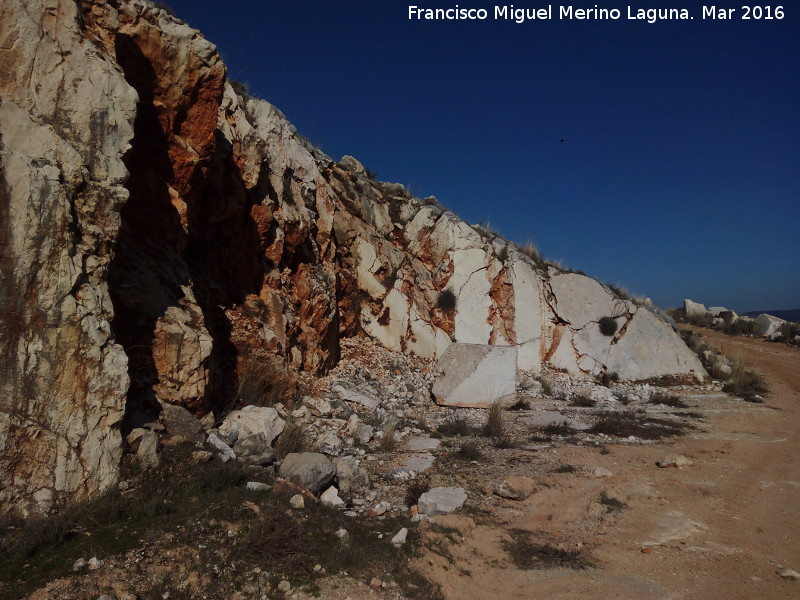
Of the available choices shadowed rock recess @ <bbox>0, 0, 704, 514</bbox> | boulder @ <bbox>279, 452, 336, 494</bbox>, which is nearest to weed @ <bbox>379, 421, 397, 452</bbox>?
boulder @ <bbox>279, 452, 336, 494</bbox>

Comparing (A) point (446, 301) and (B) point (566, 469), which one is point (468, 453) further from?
(A) point (446, 301)

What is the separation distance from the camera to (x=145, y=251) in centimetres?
637

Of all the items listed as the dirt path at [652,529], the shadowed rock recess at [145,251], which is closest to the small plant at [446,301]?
the shadowed rock recess at [145,251]

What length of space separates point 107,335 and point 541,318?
13.2 metres

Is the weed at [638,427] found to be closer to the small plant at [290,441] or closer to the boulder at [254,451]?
the small plant at [290,441]

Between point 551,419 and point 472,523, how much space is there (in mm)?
5444

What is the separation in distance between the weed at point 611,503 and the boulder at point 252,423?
13.6 ft

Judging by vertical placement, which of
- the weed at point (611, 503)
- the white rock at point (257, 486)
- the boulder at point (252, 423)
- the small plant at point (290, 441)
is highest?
the boulder at point (252, 423)

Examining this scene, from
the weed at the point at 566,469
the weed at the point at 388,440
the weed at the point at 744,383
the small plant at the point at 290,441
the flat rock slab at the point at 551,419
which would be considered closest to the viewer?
the small plant at the point at 290,441

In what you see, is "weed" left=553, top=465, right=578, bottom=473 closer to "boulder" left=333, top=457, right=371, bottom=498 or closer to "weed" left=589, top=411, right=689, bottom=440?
"weed" left=589, top=411, right=689, bottom=440

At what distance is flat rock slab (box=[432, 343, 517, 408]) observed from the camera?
10863 millimetres

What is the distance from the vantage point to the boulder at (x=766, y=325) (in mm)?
22422

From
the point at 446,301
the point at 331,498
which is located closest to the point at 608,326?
the point at 446,301

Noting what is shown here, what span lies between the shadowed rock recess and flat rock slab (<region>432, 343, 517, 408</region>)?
8.56ft
